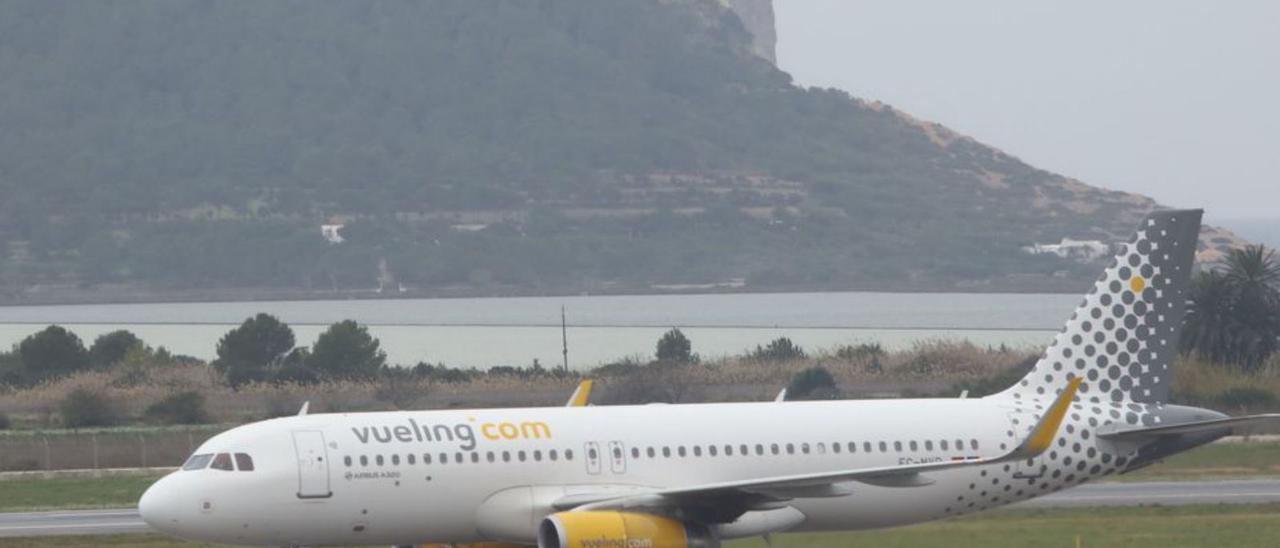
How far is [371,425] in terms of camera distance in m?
38.6

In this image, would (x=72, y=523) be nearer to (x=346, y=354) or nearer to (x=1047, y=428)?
(x=1047, y=428)

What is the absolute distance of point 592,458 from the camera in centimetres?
3897

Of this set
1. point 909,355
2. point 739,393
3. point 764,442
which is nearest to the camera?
point 764,442

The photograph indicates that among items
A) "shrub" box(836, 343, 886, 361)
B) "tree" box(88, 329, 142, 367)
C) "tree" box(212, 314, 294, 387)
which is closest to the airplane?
"shrub" box(836, 343, 886, 361)

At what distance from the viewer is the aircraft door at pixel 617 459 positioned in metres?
39.0

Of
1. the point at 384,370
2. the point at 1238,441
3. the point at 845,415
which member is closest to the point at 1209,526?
the point at 845,415

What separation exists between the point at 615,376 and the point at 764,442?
1787 inches

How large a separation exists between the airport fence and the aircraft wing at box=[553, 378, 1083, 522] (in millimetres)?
32800

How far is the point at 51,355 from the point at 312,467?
2744 inches

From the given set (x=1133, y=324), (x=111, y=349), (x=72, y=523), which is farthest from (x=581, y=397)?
(x=111, y=349)

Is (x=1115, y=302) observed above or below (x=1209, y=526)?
above

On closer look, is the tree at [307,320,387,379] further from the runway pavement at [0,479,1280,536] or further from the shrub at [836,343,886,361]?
the runway pavement at [0,479,1280,536]

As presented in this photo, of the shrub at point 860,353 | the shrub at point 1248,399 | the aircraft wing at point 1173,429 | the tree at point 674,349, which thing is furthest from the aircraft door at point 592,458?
the tree at point 674,349

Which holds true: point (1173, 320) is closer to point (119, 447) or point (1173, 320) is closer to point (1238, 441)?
point (1238, 441)
